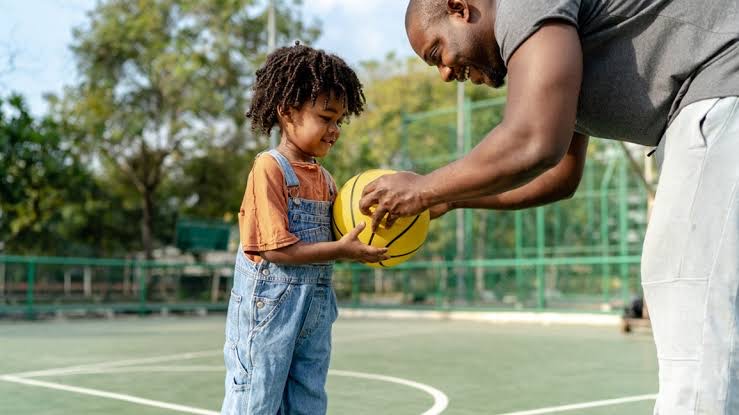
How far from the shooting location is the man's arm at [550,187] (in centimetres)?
260

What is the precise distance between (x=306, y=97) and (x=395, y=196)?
0.99 metres

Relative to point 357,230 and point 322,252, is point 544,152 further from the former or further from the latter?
point 322,252

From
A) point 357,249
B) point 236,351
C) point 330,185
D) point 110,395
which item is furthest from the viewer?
point 110,395

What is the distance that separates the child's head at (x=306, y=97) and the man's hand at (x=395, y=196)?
0.73m

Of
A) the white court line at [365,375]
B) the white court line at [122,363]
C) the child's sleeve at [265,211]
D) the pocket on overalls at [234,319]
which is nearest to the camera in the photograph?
the child's sleeve at [265,211]

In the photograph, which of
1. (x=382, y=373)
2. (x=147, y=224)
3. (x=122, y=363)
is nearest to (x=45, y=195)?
(x=147, y=224)

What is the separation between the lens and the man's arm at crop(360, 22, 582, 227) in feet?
5.82

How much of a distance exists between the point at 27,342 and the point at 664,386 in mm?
10584

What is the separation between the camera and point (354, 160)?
2595 cm

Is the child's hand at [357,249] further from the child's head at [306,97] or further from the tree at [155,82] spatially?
the tree at [155,82]

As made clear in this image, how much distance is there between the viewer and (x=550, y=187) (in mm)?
2662

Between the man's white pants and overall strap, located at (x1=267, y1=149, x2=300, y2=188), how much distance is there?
54.5 inches

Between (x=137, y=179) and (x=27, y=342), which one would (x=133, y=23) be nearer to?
(x=137, y=179)

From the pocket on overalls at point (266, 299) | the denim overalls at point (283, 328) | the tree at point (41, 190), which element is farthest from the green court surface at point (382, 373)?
the tree at point (41, 190)
